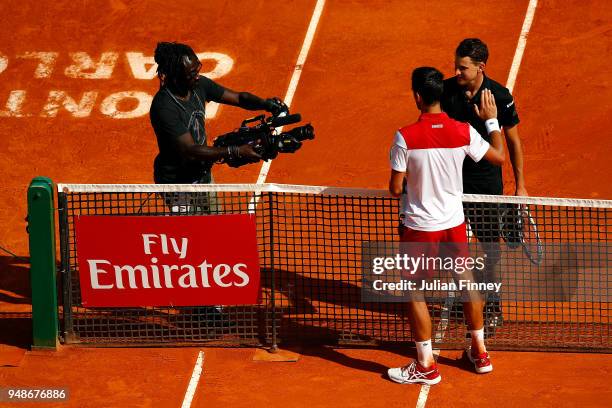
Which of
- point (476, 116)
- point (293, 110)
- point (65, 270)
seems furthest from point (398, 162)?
point (293, 110)

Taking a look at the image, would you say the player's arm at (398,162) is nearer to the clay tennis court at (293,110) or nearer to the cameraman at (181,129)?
the cameraman at (181,129)

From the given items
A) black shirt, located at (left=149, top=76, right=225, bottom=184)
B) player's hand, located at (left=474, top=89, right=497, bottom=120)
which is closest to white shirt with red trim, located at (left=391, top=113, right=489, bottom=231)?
player's hand, located at (left=474, top=89, right=497, bottom=120)

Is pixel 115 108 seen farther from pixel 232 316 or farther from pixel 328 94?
pixel 232 316

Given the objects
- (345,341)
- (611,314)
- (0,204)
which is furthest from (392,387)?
(0,204)

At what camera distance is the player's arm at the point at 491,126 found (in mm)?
8500

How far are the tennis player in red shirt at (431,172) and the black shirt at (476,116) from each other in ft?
1.21

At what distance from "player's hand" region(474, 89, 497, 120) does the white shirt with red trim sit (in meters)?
0.37

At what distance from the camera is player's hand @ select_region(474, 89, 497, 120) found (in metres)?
8.72

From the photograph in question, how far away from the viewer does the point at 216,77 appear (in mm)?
15211

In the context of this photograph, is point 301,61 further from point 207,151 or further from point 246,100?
point 207,151

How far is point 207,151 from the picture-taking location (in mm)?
9336

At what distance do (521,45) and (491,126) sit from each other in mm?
7070

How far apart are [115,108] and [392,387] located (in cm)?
732

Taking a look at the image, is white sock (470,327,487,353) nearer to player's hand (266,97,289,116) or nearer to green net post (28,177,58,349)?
player's hand (266,97,289,116)
